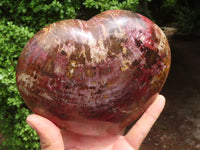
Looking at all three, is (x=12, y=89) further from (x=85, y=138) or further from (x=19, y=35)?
(x=85, y=138)

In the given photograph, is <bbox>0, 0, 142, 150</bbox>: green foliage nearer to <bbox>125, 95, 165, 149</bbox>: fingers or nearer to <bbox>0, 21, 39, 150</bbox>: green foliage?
<bbox>0, 21, 39, 150</bbox>: green foliage

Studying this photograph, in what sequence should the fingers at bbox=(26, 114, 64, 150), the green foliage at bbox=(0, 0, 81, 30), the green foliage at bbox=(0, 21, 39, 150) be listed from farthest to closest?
the green foliage at bbox=(0, 0, 81, 30)
the green foliage at bbox=(0, 21, 39, 150)
the fingers at bbox=(26, 114, 64, 150)

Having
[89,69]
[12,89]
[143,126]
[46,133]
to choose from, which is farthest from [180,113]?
[46,133]

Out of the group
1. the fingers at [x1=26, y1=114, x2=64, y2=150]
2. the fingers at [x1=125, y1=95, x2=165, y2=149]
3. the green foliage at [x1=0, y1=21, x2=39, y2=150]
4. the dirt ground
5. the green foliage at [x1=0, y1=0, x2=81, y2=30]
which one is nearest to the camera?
the fingers at [x1=26, y1=114, x2=64, y2=150]

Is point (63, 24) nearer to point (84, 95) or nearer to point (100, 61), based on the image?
point (100, 61)

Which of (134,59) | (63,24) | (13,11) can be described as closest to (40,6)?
(13,11)

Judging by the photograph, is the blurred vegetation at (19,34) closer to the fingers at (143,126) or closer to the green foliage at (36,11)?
the green foliage at (36,11)

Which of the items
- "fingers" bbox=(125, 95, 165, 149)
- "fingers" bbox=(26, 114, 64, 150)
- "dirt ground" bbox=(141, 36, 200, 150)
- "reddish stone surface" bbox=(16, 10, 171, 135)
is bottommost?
"dirt ground" bbox=(141, 36, 200, 150)

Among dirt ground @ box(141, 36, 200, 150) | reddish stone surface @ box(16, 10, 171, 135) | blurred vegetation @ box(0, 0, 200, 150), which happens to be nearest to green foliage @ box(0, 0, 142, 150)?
blurred vegetation @ box(0, 0, 200, 150)
